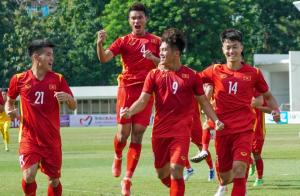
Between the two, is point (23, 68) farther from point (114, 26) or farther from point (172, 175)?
point (172, 175)

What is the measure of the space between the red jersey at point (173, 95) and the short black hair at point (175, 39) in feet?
1.02

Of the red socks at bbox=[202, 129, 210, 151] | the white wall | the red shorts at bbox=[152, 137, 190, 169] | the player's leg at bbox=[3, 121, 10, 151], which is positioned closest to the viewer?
the red shorts at bbox=[152, 137, 190, 169]

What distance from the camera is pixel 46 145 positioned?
12.6m

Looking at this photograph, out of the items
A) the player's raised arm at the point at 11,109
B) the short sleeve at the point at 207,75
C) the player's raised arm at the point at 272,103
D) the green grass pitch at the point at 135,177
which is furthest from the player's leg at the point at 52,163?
the player's raised arm at the point at 272,103

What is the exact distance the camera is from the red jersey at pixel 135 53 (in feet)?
48.1

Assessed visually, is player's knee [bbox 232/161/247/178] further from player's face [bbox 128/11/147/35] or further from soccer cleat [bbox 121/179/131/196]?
player's face [bbox 128/11/147/35]

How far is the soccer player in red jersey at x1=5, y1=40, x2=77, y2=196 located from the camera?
41.1 ft

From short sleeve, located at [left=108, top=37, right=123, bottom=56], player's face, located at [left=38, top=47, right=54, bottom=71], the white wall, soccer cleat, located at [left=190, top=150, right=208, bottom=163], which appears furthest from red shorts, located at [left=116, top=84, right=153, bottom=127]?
the white wall

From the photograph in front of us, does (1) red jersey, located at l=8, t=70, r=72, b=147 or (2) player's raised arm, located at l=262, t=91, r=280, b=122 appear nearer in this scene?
(1) red jersey, located at l=8, t=70, r=72, b=147

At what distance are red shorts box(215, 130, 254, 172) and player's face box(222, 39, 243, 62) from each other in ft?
3.72

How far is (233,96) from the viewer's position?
1313cm

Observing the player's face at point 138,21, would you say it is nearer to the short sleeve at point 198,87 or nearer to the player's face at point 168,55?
the player's face at point 168,55

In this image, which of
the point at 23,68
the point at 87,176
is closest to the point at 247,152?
the point at 87,176

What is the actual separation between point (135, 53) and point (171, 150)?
299 cm
